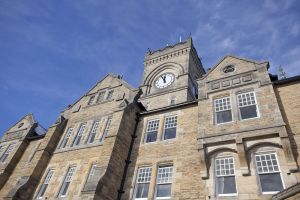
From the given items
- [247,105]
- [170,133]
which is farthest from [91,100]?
[247,105]

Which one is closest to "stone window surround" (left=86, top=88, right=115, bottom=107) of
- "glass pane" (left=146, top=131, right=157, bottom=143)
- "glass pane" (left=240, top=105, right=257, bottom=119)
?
"glass pane" (left=146, top=131, right=157, bottom=143)

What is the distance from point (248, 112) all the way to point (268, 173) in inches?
161

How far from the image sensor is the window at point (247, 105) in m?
15.2

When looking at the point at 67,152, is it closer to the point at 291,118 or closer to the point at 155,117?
the point at 155,117

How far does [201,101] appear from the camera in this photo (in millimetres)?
17438

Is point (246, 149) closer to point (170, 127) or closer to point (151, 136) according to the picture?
point (170, 127)

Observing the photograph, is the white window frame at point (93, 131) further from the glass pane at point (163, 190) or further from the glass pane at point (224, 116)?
the glass pane at point (224, 116)

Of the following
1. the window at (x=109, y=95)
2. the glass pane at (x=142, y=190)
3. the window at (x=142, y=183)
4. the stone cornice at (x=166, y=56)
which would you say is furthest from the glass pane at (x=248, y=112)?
the stone cornice at (x=166, y=56)

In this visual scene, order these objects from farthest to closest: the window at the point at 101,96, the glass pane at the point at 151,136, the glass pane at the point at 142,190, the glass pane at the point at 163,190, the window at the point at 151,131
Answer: the window at the point at 101,96, the window at the point at 151,131, the glass pane at the point at 151,136, the glass pane at the point at 142,190, the glass pane at the point at 163,190

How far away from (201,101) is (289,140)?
20.4 ft

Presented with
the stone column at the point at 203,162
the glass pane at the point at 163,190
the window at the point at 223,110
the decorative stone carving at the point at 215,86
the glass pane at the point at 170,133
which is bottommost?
the glass pane at the point at 163,190

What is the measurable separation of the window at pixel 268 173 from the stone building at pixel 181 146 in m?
0.05

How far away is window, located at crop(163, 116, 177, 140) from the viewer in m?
18.0

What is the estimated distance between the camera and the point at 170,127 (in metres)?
18.5
